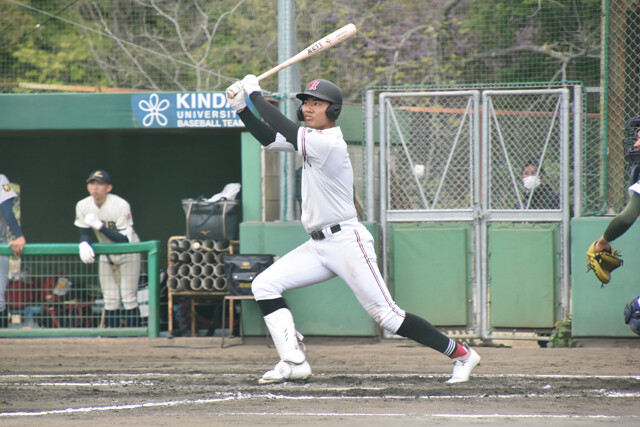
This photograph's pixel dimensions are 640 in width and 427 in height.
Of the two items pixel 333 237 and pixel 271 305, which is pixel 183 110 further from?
pixel 333 237

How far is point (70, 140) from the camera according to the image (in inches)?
443

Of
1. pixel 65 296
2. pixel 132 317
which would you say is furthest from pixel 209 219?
pixel 65 296

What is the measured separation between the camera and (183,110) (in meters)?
8.76

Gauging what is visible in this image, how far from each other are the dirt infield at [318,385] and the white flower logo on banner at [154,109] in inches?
86.0

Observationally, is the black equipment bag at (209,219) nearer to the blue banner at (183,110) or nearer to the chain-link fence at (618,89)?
the blue banner at (183,110)

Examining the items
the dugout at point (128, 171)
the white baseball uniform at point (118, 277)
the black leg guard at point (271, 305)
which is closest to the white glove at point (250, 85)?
the black leg guard at point (271, 305)

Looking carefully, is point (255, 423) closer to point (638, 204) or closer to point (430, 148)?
point (638, 204)

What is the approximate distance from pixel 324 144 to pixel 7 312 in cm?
484

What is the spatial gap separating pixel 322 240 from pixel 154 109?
3826 millimetres

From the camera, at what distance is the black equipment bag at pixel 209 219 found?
845 cm

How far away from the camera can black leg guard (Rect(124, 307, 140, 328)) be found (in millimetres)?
8695

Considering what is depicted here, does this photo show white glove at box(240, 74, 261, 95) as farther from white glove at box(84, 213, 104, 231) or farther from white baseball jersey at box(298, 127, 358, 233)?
white glove at box(84, 213, 104, 231)

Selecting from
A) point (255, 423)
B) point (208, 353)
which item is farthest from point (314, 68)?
point (255, 423)

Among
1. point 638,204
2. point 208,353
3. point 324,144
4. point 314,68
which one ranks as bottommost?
point 208,353
